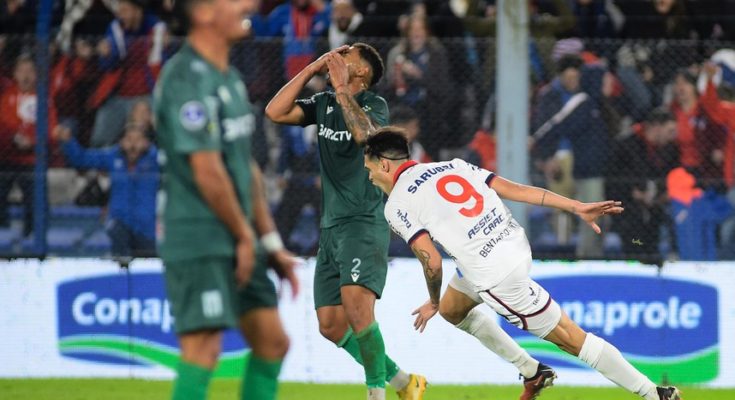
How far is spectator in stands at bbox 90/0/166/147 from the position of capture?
10.9 metres

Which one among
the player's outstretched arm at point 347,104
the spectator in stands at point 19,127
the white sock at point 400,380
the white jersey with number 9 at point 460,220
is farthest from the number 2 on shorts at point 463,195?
the spectator in stands at point 19,127

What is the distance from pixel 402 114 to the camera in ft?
35.3

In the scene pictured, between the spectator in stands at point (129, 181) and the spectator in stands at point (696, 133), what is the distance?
461 centimetres

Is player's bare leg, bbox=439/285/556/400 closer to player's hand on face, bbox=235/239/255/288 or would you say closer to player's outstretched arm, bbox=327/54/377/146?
player's outstretched arm, bbox=327/54/377/146

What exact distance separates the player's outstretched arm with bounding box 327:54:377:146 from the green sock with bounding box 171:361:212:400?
101 inches

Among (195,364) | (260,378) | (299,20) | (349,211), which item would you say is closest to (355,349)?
(349,211)

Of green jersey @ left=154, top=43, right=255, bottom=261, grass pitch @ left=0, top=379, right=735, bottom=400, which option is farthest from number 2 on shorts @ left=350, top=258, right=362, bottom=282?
green jersey @ left=154, top=43, right=255, bottom=261

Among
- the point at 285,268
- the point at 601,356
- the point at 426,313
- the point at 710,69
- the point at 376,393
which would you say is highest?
the point at 710,69

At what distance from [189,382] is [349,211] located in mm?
2669

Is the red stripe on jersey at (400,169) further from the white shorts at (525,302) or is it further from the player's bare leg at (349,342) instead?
the player's bare leg at (349,342)

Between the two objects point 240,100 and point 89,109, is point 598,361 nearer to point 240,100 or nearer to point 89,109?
point 240,100

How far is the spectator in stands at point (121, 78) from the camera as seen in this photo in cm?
1092

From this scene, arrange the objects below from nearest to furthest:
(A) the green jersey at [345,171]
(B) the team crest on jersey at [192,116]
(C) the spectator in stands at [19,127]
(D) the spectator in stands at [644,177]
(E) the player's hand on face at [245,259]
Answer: (B) the team crest on jersey at [192,116], (E) the player's hand on face at [245,259], (A) the green jersey at [345,171], (D) the spectator in stands at [644,177], (C) the spectator in stands at [19,127]

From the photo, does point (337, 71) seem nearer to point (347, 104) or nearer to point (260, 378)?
point (347, 104)
